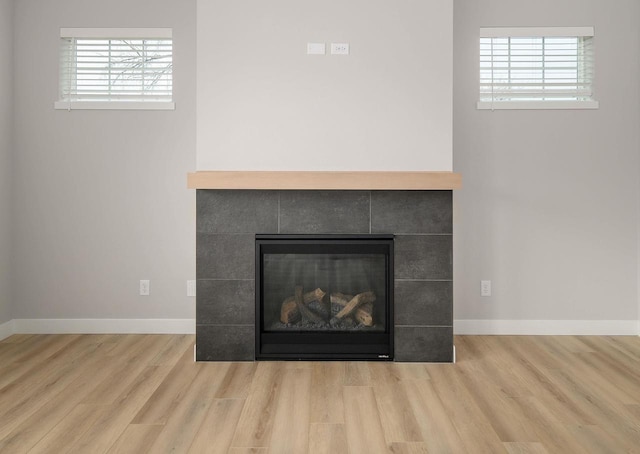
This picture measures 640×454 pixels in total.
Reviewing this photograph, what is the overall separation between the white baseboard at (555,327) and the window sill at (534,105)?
1627 mm

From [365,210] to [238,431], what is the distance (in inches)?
64.6

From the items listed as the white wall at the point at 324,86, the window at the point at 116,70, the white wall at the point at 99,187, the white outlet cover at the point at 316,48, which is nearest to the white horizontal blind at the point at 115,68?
the window at the point at 116,70

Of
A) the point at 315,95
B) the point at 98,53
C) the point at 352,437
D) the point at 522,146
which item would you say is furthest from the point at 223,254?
the point at 522,146

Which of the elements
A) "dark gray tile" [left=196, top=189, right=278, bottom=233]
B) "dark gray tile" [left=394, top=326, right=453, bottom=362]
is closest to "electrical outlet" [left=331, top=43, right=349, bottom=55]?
"dark gray tile" [left=196, top=189, right=278, bottom=233]

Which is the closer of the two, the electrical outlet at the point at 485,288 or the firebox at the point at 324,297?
the firebox at the point at 324,297

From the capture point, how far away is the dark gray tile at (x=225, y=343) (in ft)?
11.8

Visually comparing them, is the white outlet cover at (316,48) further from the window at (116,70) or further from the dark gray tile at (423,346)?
A: the dark gray tile at (423,346)

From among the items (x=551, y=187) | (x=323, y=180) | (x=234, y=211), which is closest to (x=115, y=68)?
(x=234, y=211)

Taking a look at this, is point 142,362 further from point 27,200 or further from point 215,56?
point 215,56

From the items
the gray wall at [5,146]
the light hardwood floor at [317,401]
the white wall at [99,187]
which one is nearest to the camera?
the light hardwood floor at [317,401]

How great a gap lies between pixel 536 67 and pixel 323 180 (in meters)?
2.04

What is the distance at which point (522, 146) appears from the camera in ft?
13.9

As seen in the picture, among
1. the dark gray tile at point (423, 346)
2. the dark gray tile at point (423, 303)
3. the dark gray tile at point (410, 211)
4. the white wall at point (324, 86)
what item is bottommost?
the dark gray tile at point (423, 346)

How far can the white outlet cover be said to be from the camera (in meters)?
3.57
